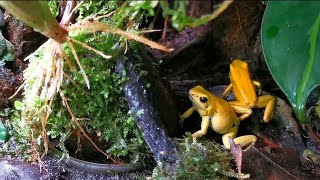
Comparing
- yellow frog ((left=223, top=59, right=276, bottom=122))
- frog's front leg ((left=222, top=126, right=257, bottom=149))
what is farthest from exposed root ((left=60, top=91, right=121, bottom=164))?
yellow frog ((left=223, top=59, right=276, bottom=122))

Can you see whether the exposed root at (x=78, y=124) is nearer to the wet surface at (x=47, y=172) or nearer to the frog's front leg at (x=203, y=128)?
the wet surface at (x=47, y=172)

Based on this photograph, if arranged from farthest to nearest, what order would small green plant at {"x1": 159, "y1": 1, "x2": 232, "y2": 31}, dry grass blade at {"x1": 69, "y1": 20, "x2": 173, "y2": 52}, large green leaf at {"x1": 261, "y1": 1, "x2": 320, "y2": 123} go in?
dry grass blade at {"x1": 69, "y1": 20, "x2": 173, "y2": 52} → large green leaf at {"x1": 261, "y1": 1, "x2": 320, "y2": 123} → small green plant at {"x1": 159, "y1": 1, "x2": 232, "y2": 31}

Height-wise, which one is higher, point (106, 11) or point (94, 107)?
point (106, 11)

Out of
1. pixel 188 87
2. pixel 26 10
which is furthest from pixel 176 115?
pixel 26 10

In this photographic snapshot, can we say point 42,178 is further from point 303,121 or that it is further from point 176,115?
point 303,121

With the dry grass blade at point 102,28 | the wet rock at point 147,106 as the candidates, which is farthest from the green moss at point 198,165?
the dry grass blade at point 102,28

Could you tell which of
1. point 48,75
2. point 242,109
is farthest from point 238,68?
point 48,75

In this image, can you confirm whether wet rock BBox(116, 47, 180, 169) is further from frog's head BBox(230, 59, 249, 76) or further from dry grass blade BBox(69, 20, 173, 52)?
frog's head BBox(230, 59, 249, 76)
